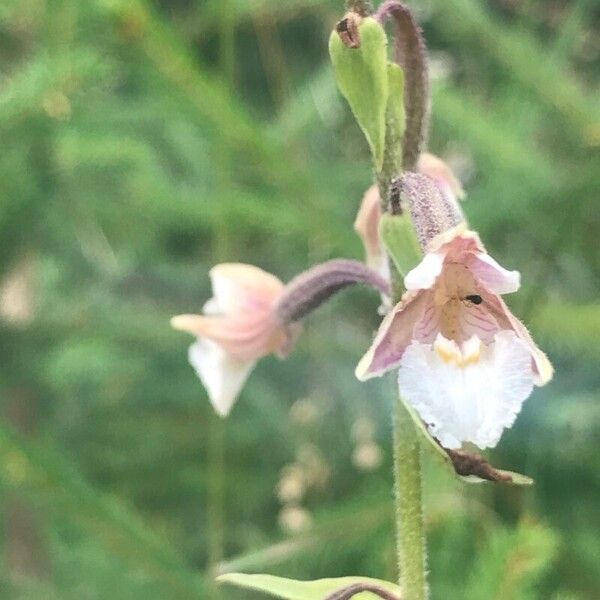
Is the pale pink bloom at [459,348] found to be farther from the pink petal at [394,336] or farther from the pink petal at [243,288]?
the pink petal at [243,288]

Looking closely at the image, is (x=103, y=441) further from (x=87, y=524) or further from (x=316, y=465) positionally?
(x=87, y=524)

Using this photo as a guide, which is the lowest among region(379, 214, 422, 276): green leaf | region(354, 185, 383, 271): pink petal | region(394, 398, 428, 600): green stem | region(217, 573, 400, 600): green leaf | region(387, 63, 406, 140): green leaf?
region(217, 573, 400, 600): green leaf

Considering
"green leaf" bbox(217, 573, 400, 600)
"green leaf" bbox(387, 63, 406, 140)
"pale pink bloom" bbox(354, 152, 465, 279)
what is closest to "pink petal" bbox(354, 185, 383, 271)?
"pale pink bloom" bbox(354, 152, 465, 279)

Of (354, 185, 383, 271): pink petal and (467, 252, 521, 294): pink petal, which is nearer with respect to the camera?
(467, 252, 521, 294): pink petal

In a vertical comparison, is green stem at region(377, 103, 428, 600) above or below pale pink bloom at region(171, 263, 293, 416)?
below

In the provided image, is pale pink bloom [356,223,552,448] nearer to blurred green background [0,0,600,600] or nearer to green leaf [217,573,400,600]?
green leaf [217,573,400,600]

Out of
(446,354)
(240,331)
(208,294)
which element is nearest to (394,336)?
(446,354)

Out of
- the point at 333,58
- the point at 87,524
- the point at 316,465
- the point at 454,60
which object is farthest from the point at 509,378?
the point at 454,60
